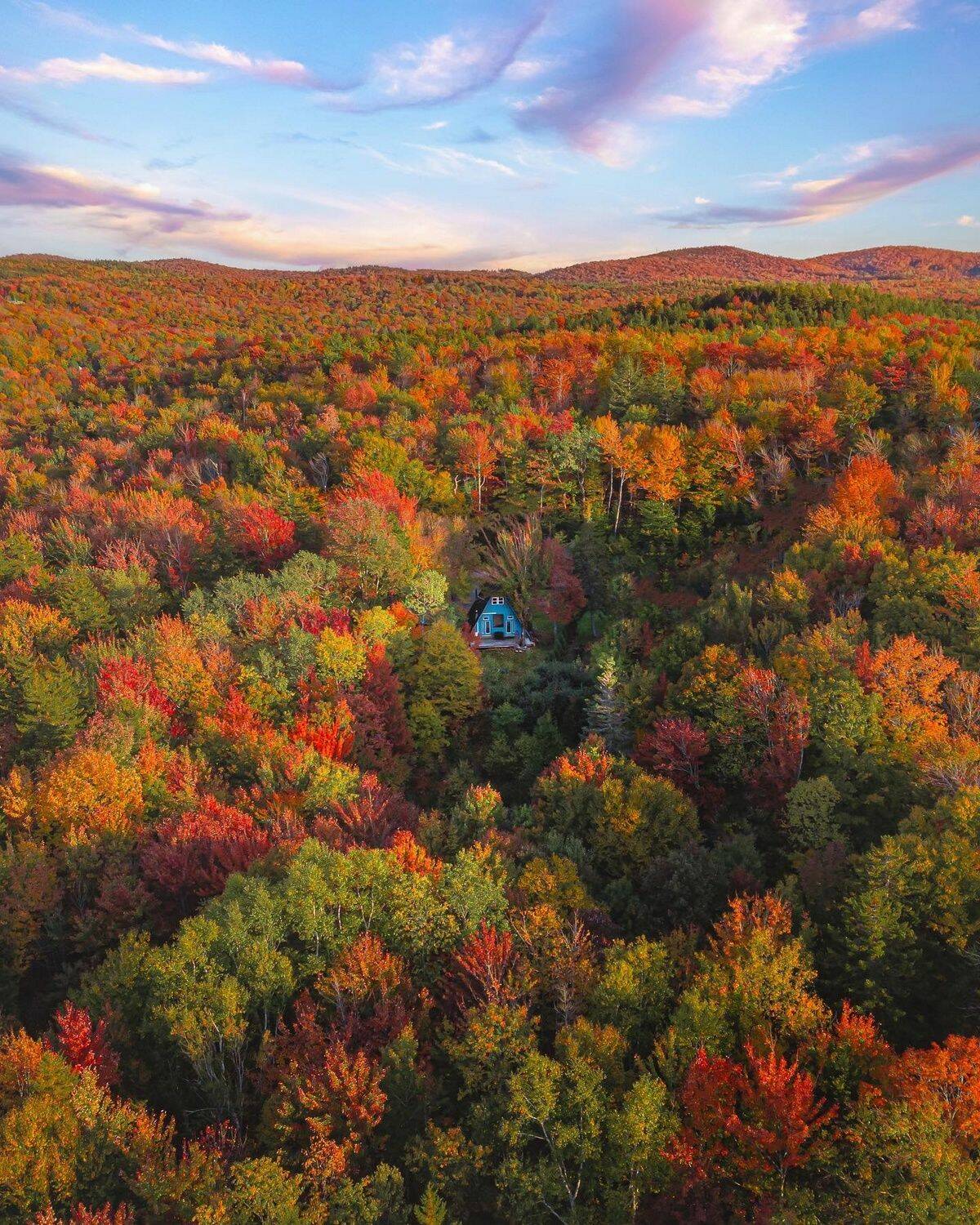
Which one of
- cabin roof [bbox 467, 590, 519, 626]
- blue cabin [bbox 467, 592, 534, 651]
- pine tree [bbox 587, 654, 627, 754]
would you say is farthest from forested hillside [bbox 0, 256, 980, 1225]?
blue cabin [bbox 467, 592, 534, 651]

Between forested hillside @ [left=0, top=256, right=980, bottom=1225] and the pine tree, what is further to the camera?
the pine tree

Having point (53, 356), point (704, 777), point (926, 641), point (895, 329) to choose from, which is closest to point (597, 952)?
point (704, 777)

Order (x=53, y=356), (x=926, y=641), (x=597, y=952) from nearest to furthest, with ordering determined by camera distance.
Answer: (x=597, y=952)
(x=926, y=641)
(x=53, y=356)

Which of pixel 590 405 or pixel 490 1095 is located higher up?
pixel 590 405

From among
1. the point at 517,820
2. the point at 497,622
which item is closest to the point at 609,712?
the point at 517,820

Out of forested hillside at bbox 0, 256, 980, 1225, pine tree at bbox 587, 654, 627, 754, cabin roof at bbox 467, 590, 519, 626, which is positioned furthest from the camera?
cabin roof at bbox 467, 590, 519, 626

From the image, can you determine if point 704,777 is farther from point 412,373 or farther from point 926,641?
point 412,373

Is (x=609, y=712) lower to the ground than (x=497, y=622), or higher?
higher

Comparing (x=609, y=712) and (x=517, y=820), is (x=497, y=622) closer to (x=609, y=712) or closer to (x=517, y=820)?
(x=609, y=712)

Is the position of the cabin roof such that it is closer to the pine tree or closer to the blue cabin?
the blue cabin
